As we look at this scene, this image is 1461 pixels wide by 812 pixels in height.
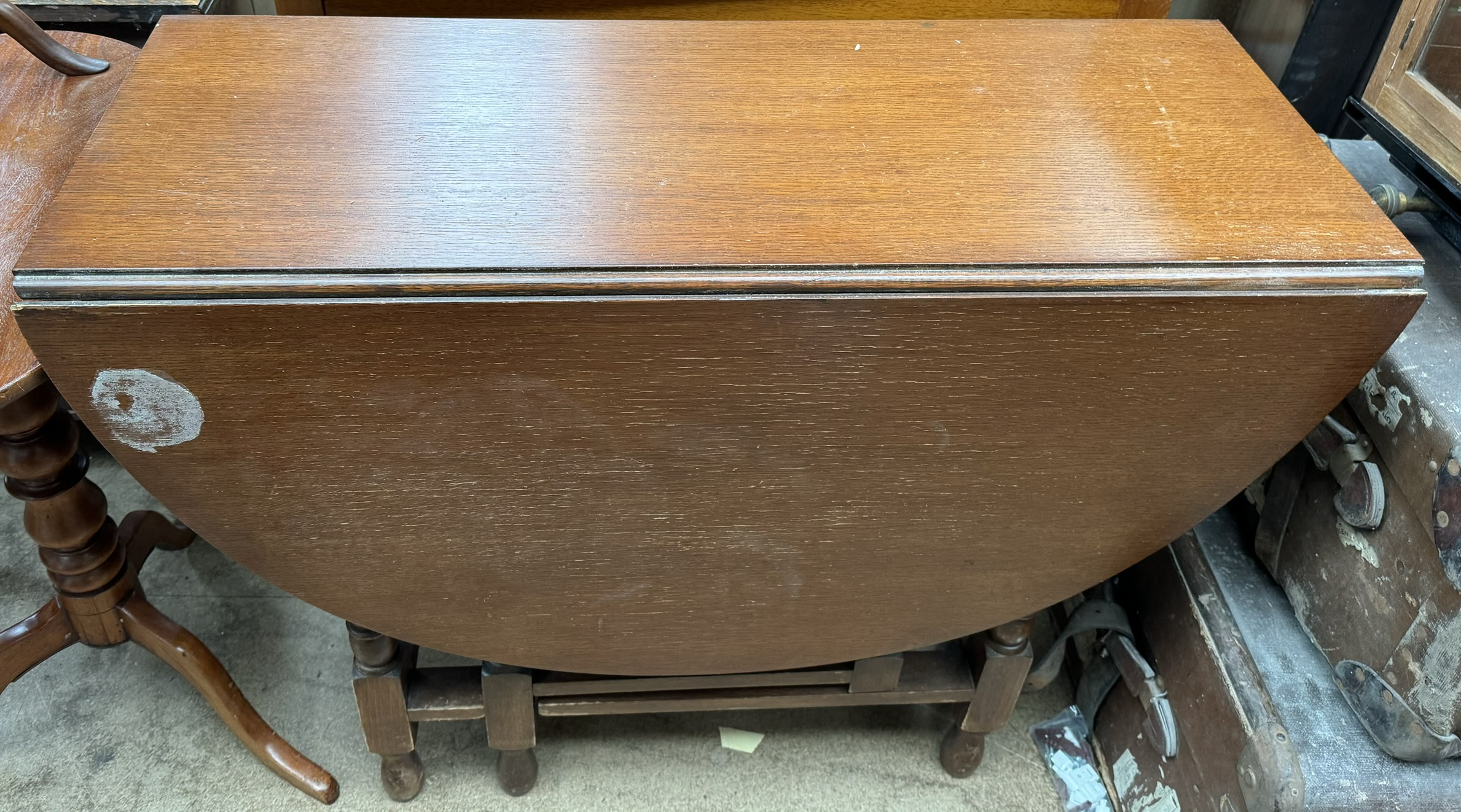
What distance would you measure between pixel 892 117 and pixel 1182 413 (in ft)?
1.18

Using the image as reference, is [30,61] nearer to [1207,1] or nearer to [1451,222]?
[1451,222]

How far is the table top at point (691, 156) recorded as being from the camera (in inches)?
31.9

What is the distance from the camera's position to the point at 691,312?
0.80m

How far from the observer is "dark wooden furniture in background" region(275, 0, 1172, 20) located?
3.95 ft

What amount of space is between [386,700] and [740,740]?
468 mm

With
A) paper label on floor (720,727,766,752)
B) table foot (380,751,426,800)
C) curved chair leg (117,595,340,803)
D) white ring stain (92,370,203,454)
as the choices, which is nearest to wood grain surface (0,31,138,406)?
white ring stain (92,370,203,454)

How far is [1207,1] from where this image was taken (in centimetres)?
175

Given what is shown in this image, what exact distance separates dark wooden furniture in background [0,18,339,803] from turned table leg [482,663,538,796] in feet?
0.75

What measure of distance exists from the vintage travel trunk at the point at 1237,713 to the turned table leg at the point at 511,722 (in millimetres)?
727

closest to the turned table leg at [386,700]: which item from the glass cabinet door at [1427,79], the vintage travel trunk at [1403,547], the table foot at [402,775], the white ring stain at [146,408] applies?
the table foot at [402,775]

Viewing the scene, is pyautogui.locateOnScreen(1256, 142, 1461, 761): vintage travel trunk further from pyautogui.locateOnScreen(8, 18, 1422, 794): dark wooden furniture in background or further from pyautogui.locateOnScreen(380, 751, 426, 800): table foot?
pyautogui.locateOnScreen(380, 751, 426, 800): table foot

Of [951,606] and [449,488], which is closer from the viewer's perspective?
[449,488]

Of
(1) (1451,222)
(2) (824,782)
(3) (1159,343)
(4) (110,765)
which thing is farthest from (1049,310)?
(4) (110,765)

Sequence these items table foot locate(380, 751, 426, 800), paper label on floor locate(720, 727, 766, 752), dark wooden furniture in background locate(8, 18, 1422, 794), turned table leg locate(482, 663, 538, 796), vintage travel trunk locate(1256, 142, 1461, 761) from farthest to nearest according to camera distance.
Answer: paper label on floor locate(720, 727, 766, 752) → table foot locate(380, 751, 426, 800) → turned table leg locate(482, 663, 538, 796) → vintage travel trunk locate(1256, 142, 1461, 761) → dark wooden furniture in background locate(8, 18, 1422, 794)
